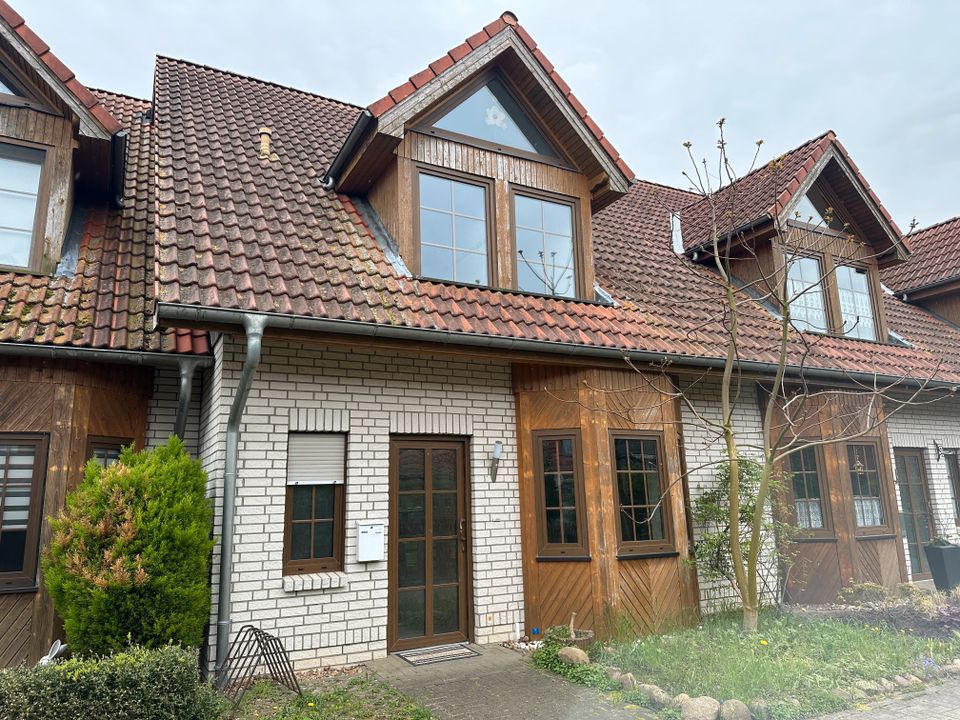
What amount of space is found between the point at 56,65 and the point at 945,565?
1309 cm

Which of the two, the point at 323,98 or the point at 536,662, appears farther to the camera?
the point at 323,98

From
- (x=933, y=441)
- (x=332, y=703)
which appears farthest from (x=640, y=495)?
(x=933, y=441)

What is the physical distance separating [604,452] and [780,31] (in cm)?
742

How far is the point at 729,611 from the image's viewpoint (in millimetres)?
8086

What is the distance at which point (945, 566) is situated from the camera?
9.82 meters

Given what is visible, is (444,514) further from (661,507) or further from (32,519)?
(32,519)

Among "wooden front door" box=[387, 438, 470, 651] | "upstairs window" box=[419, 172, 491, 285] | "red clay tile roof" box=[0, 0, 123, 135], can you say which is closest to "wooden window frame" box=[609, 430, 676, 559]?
"wooden front door" box=[387, 438, 470, 651]

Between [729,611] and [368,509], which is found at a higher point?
[368,509]

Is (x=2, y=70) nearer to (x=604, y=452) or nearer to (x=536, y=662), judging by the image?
(x=604, y=452)

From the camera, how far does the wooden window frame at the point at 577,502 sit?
724 centimetres

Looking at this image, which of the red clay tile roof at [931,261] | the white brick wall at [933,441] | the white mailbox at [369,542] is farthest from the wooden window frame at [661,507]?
the red clay tile roof at [931,261]

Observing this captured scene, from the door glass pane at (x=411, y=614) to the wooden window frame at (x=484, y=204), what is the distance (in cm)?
333

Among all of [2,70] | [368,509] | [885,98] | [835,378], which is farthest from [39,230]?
[885,98]

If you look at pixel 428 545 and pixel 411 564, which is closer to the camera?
pixel 411 564
